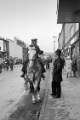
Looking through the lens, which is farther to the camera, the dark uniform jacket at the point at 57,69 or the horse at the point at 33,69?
the dark uniform jacket at the point at 57,69

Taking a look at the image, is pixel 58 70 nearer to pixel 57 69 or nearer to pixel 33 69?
pixel 57 69

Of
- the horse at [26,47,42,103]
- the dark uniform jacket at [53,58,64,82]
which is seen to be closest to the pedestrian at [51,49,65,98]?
the dark uniform jacket at [53,58,64,82]

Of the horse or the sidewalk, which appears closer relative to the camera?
the sidewalk

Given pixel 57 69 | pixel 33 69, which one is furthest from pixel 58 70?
pixel 33 69

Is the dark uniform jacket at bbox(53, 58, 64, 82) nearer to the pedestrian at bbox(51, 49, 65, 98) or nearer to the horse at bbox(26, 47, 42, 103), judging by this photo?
the pedestrian at bbox(51, 49, 65, 98)

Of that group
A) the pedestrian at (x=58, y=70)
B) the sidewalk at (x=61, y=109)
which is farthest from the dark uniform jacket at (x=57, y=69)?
the sidewalk at (x=61, y=109)

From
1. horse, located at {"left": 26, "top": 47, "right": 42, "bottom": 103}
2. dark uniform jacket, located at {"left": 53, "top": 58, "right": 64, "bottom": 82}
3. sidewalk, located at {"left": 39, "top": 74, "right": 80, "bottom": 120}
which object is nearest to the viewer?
sidewalk, located at {"left": 39, "top": 74, "right": 80, "bottom": 120}

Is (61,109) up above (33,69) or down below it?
below

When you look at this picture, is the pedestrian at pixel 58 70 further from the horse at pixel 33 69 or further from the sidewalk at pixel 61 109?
the horse at pixel 33 69

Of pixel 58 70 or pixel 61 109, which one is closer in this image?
pixel 61 109

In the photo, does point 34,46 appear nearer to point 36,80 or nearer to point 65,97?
point 36,80

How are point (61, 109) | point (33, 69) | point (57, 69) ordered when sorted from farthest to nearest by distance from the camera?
point (57, 69), point (33, 69), point (61, 109)

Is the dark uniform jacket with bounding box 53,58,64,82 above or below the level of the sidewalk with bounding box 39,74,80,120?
above

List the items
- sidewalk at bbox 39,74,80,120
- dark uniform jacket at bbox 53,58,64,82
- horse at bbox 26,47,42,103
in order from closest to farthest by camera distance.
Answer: sidewalk at bbox 39,74,80,120, horse at bbox 26,47,42,103, dark uniform jacket at bbox 53,58,64,82
